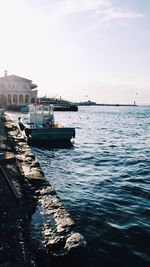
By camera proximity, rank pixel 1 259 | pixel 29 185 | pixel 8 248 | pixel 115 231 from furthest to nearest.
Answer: pixel 29 185
pixel 115 231
pixel 8 248
pixel 1 259

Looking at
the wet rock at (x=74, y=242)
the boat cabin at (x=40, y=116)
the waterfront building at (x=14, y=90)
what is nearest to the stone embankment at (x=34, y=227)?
the wet rock at (x=74, y=242)

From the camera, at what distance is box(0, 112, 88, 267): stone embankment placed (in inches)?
224

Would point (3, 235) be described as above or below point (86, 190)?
above

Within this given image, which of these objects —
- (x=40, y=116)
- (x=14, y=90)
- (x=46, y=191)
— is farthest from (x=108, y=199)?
(x=14, y=90)

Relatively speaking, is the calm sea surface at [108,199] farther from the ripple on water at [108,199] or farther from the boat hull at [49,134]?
the boat hull at [49,134]

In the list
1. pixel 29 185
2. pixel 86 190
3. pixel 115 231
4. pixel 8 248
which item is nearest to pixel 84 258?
pixel 8 248

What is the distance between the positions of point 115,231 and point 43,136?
18158 millimetres

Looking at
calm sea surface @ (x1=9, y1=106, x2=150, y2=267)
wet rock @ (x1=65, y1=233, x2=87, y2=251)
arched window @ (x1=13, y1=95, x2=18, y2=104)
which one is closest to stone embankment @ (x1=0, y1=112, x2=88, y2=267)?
wet rock @ (x1=65, y1=233, x2=87, y2=251)

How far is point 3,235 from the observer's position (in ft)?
20.5

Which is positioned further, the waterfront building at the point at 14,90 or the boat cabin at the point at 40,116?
the waterfront building at the point at 14,90

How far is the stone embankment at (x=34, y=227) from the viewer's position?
5.70m

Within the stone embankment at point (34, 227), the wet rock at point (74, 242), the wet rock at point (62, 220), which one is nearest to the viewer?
the stone embankment at point (34, 227)

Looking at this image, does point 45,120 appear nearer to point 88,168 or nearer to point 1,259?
point 88,168

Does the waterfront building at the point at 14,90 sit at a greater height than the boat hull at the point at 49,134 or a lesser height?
greater
